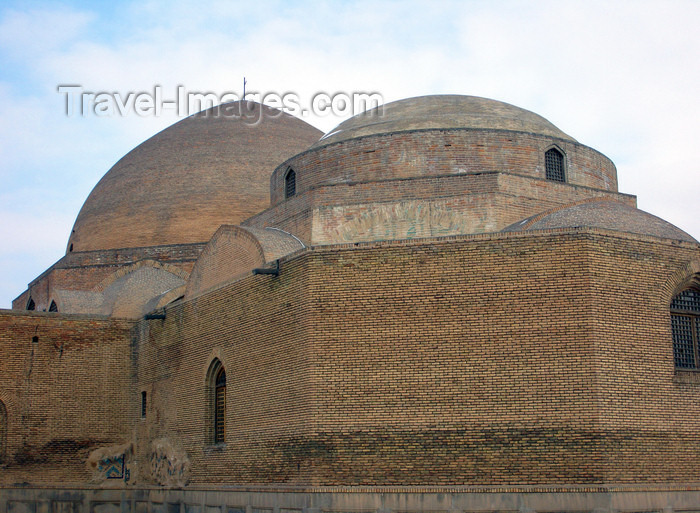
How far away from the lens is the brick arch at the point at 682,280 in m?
10.8

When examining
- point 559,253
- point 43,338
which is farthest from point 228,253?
point 559,253

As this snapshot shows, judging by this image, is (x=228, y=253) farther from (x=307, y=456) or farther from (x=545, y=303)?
(x=545, y=303)

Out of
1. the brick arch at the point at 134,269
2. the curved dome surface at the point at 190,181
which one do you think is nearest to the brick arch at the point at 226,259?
the brick arch at the point at 134,269

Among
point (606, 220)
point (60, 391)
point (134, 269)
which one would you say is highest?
point (134, 269)

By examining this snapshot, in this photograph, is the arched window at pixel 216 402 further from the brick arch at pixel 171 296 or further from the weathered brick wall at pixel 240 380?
the brick arch at pixel 171 296

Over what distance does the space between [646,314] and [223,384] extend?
5.90 m

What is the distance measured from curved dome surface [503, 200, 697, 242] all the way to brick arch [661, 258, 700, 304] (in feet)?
1.14

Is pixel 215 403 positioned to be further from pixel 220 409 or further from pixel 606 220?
pixel 606 220

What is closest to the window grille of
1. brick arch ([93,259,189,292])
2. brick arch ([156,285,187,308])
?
brick arch ([156,285,187,308])

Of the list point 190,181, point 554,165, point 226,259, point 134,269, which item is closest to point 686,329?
point 554,165

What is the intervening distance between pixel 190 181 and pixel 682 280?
40.1 feet

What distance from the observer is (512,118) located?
1499 cm

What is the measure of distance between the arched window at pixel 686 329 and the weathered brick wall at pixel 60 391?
29.0 feet

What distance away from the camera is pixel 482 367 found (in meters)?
10.4
